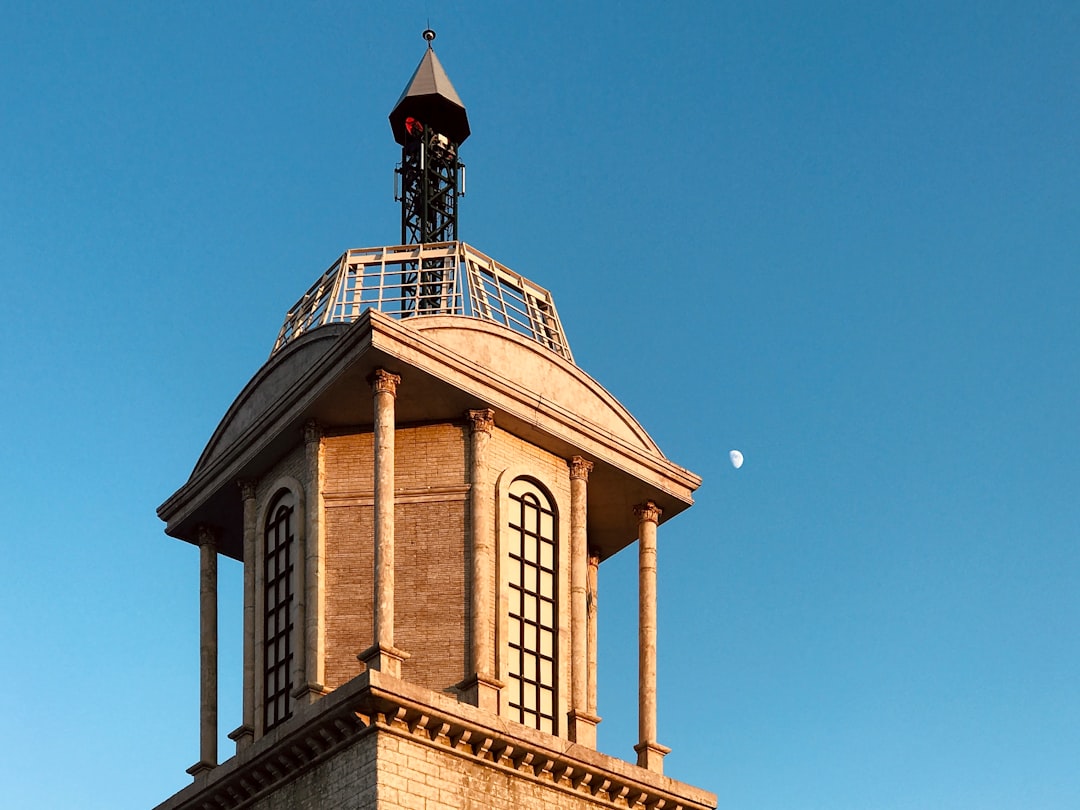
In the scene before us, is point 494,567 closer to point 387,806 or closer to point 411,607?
point 411,607

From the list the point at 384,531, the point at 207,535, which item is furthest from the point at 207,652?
the point at 384,531

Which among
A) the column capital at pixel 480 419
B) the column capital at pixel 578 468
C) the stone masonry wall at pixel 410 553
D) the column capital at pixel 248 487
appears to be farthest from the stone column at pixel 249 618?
the column capital at pixel 578 468

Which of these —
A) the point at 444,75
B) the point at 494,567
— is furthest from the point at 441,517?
the point at 444,75

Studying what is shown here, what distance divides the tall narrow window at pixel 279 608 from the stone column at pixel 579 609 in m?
5.59

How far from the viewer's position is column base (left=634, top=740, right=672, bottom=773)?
145 feet

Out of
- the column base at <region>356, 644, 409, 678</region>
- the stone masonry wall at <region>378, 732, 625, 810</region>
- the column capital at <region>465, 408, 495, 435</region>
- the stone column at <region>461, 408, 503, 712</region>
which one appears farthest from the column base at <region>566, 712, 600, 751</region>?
the column capital at <region>465, 408, 495, 435</region>

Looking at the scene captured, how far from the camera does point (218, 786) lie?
42219 millimetres

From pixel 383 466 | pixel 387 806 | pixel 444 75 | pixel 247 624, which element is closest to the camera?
pixel 387 806

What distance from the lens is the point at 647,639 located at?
45.8 metres

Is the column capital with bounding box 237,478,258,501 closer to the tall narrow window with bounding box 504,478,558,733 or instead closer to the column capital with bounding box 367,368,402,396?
the column capital with bounding box 367,368,402,396

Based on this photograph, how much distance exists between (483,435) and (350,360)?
319cm

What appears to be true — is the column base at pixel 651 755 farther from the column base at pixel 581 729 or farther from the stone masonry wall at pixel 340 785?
the stone masonry wall at pixel 340 785

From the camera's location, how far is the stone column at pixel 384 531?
40.2m

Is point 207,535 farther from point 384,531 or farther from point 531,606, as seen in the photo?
point 531,606
